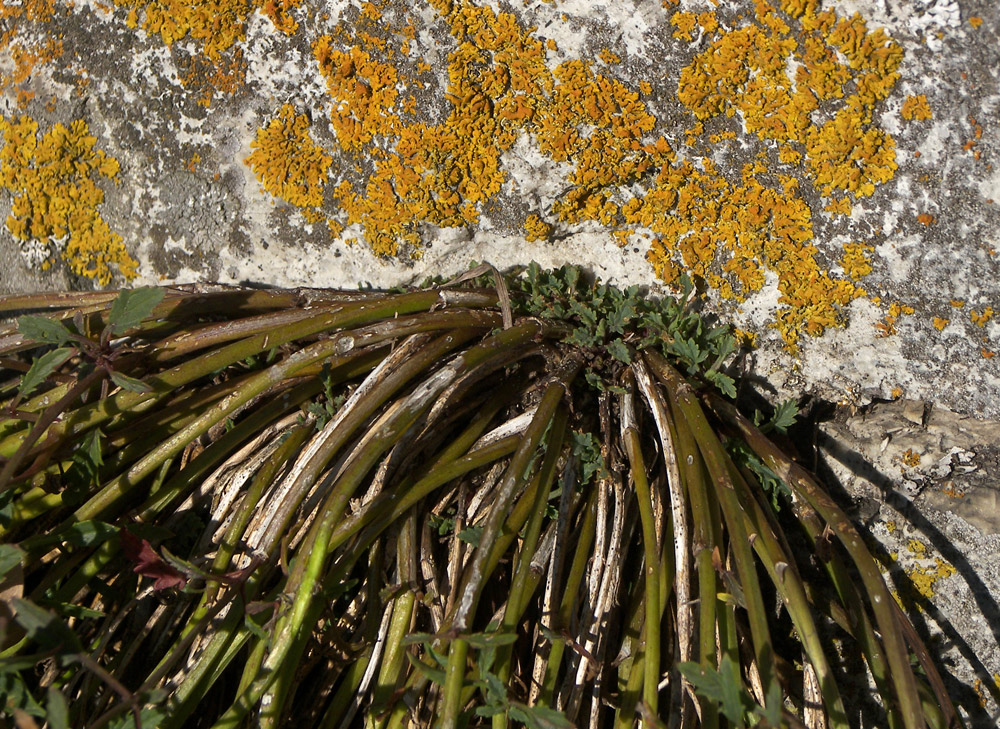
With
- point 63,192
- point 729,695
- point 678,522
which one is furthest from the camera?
point 63,192

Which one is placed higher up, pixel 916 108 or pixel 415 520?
pixel 916 108

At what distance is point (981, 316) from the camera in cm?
188

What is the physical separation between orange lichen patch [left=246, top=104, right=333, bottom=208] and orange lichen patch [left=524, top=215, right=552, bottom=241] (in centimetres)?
57

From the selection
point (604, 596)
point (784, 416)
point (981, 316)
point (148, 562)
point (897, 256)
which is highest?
point (897, 256)

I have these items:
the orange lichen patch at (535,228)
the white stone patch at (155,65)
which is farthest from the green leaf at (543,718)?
the white stone patch at (155,65)

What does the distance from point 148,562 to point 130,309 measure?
50cm

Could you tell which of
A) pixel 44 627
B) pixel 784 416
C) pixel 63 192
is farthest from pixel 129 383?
pixel 784 416

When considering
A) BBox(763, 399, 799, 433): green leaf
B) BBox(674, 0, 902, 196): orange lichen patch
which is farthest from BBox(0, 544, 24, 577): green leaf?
BBox(674, 0, 902, 196): orange lichen patch

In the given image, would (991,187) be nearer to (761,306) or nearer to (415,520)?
(761,306)

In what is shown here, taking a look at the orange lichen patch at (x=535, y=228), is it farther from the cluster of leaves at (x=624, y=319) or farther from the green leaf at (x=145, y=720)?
the green leaf at (x=145, y=720)

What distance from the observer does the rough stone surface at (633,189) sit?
→ 1.88 metres

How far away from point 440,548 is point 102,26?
1.69 m

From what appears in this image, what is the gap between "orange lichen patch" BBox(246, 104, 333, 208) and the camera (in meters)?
2.06

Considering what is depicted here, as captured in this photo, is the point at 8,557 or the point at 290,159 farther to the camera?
the point at 290,159
